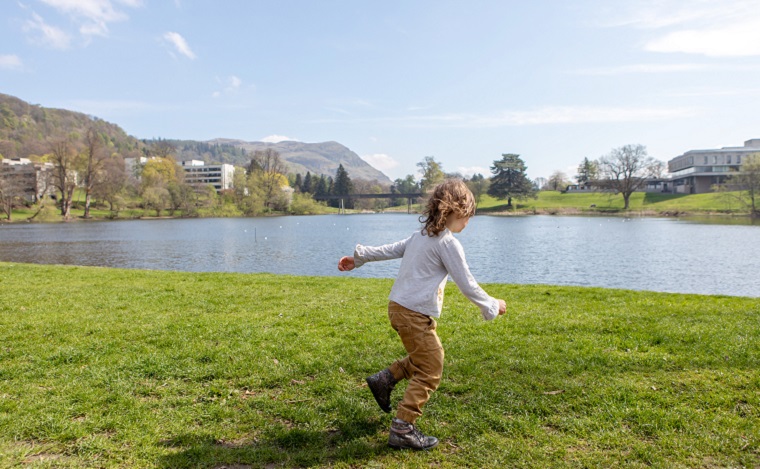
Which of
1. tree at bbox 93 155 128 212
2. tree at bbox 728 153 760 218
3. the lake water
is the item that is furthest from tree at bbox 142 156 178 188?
tree at bbox 728 153 760 218

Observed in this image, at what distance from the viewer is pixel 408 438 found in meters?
3.92

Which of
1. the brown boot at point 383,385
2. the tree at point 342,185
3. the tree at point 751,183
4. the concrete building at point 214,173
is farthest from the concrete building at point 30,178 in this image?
the tree at point 751,183

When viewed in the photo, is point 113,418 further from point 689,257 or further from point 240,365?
point 689,257

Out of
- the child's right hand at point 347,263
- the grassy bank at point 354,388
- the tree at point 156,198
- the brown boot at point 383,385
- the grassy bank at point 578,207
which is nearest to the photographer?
the grassy bank at point 354,388

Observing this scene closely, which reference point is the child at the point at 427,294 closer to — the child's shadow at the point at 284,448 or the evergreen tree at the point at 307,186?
the child's shadow at the point at 284,448

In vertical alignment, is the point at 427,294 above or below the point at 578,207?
below

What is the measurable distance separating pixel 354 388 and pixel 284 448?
129 cm

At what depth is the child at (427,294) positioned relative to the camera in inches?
156

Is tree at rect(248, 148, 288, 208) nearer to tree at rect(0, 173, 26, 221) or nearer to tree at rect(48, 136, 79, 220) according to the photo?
tree at rect(48, 136, 79, 220)

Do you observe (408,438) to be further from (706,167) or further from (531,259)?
(706,167)

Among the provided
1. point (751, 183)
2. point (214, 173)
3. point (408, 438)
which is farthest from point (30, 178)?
point (751, 183)

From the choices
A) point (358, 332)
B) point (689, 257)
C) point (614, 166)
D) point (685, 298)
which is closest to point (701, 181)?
point (614, 166)

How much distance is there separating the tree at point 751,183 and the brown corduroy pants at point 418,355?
83304 mm

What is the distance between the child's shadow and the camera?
3752 mm
